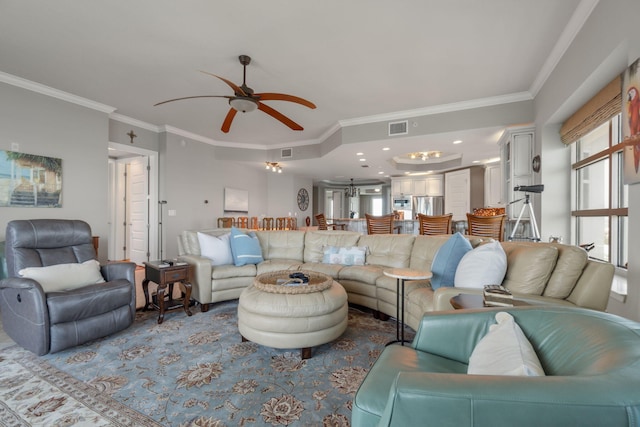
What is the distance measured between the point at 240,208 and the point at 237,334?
4933mm

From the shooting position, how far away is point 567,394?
0.59m

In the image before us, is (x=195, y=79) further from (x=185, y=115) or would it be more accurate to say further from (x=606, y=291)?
(x=606, y=291)

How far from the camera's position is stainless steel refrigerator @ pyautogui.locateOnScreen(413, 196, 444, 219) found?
8.41 m

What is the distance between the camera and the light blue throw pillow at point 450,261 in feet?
7.80

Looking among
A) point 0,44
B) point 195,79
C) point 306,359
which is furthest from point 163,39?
point 306,359

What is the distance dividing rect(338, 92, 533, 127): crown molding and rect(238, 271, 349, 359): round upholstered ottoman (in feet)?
11.6

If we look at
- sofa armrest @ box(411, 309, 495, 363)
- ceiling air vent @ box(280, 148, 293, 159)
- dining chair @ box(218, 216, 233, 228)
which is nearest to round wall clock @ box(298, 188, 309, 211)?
ceiling air vent @ box(280, 148, 293, 159)

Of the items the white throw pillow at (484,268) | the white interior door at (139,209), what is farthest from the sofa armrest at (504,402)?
the white interior door at (139,209)

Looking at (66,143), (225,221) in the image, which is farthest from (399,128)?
(66,143)

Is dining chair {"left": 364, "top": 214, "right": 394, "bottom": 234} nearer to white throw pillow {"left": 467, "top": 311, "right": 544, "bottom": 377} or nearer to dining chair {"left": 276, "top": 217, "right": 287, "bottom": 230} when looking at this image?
dining chair {"left": 276, "top": 217, "right": 287, "bottom": 230}

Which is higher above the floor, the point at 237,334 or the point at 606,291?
the point at 606,291

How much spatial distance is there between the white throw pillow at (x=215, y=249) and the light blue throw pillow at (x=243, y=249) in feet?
0.28

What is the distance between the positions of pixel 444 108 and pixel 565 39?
180cm

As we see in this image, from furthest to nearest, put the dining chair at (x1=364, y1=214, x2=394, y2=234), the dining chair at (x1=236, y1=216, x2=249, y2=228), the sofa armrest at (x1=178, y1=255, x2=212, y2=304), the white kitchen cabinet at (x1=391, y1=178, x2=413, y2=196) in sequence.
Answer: the white kitchen cabinet at (x1=391, y1=178, x2=413, y2=196) → the dining chair at (x1=236, y1=216, x2=249, y2=228) → the dining chair at (x1=364, y1=214, x2=394, y2=234) → the sofa armrest at (x1=178, y1=255, x2=212, y2=304)
